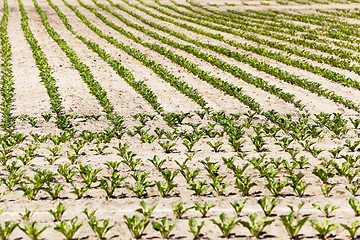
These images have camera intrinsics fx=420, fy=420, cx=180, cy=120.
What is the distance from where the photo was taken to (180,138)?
29.8 feet

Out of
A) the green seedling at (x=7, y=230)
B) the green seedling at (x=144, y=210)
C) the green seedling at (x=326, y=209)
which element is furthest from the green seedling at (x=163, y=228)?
the green seedling at (x=326, y=209)

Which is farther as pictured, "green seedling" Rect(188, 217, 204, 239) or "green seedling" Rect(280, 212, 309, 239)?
"green seedling" Rect(188, 217, 204, 239)

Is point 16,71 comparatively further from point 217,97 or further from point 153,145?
point 153,145

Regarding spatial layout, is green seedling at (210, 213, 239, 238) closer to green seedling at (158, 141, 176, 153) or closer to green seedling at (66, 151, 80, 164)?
green seedling at (158, 141, 176, 153)

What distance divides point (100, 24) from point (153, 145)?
68.3ft

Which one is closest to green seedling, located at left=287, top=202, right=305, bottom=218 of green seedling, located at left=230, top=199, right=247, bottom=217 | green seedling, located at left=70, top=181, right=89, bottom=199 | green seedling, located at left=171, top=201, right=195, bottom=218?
green seedling, located at left=230, top=199, right=247, bottom=217

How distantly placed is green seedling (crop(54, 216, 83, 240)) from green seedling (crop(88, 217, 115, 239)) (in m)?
0.15

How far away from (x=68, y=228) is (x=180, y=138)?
13.4ft

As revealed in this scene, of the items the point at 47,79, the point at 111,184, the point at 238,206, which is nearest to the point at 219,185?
the point at 238,206

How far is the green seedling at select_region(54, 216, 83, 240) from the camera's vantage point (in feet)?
16.7

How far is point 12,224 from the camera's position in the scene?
545cm

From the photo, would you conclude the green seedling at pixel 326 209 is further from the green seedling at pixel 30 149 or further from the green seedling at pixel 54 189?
the green seedling at pixel 30 149

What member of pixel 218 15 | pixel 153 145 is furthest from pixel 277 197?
pixel 218 15

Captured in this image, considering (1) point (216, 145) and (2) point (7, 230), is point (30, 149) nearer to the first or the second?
(2) point (7, 230)
